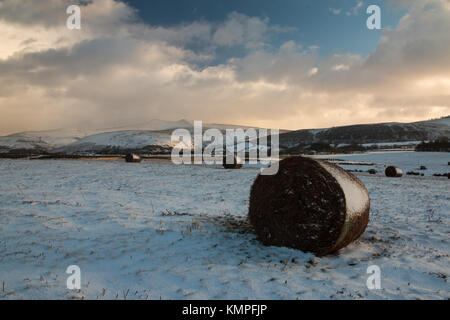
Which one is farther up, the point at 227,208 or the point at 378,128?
the point at 378,128

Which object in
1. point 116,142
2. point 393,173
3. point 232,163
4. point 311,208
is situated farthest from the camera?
point 116,142

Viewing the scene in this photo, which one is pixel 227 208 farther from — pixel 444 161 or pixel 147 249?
pixel 444 161

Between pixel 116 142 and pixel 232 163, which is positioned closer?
pixel 232 163

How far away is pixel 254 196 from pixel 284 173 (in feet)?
3.57

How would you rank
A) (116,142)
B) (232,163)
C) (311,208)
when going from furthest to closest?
(116,142) → (232,163) → (311,208)

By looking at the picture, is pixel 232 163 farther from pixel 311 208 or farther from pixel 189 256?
pixel 189 256

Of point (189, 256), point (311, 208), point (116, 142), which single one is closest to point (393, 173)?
point (311, 208)

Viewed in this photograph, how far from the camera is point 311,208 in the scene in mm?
5875

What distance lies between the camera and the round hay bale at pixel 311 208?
573 cm

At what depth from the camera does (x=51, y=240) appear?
20.2 ft

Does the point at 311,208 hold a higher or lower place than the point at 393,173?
higher

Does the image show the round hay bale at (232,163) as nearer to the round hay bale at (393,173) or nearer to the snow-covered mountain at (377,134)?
the round hay bale at (393,173)

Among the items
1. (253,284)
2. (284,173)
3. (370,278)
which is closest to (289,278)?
(253,284)

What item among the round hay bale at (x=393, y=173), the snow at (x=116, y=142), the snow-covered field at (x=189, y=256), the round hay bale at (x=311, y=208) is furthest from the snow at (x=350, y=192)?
the snow at (x=116, y=142)
